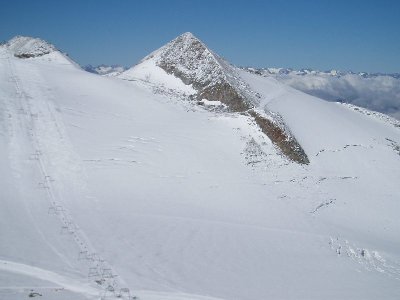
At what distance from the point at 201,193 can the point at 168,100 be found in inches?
584

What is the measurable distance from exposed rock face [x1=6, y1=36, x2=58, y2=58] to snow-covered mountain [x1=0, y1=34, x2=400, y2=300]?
14.5 metres

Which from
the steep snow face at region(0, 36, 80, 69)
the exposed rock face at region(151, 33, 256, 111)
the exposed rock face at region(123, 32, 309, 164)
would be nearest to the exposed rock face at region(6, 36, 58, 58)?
the steep snow face at region(0, 36, 80, 69)

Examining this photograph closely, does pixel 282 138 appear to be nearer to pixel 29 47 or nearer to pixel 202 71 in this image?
pixel 202 71

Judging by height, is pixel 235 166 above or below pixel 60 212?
above

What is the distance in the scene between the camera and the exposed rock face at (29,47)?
5171cm

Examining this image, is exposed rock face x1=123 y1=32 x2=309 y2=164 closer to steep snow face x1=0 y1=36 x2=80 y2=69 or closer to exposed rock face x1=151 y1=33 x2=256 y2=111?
exposed rock face x1=151 y1=33 x2=256 y2=111

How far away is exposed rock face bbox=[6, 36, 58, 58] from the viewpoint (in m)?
51.7

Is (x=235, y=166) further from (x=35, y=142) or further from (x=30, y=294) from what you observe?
(x=30, y=294)

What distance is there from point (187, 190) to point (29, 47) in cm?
4193

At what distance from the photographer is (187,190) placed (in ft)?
73.0

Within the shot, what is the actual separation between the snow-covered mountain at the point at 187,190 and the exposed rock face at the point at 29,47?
14502 mm

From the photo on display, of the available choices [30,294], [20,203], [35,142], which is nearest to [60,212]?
[20,203]

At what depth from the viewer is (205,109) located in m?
34.5

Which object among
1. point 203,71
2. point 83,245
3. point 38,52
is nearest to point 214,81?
point 203,71
